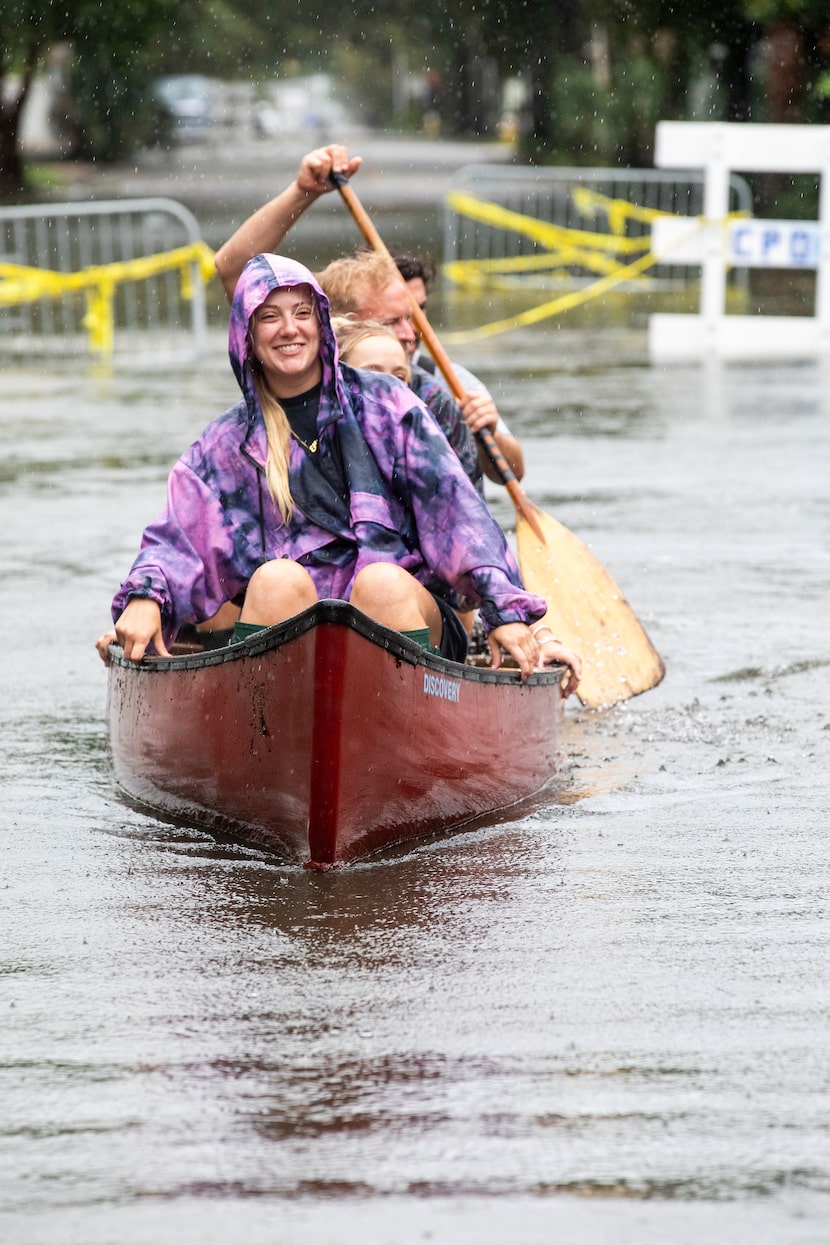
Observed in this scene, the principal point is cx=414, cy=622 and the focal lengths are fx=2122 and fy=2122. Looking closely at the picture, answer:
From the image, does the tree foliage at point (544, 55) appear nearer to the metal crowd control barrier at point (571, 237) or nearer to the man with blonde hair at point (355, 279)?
the metal crowd control barrier at point (571, 237)

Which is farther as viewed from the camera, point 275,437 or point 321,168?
point 321,168

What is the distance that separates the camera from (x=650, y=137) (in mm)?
35656

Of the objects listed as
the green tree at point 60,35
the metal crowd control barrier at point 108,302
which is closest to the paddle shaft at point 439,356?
the metal crowd control barrier at point 108,302

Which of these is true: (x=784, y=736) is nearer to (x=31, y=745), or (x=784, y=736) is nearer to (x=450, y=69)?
(x=31, y=745)

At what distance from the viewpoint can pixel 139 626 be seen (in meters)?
5.28

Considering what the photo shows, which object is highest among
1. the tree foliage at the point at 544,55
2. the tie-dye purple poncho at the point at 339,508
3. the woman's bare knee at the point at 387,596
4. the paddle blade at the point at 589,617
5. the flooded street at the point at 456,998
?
the tree foliage at the point at 544,55

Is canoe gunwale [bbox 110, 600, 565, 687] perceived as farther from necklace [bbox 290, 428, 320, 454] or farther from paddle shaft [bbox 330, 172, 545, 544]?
paddle shaft [bbox 330, 172, 545, 544]

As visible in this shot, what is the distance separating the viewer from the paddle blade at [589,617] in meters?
7.03

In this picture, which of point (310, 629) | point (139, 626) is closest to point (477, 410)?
point (139, 626)

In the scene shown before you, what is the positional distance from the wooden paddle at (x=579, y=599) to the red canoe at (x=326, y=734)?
4.56ft

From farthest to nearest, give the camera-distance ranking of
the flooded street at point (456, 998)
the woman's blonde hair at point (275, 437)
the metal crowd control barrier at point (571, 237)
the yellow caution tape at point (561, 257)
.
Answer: the metal crowd control barrier at point (571, 237) → the yellow caution tape at point (561, 257) → the woman's blonde hair at point (275, 437) → the flooded street at point (456, 998)

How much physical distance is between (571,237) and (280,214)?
18.4 metres

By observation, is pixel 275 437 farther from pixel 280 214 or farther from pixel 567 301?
pixel 567 301

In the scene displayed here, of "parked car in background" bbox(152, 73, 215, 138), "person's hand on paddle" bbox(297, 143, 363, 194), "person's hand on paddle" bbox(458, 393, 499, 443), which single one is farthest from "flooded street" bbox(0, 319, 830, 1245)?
"parked car in background" bbox(152, 73, 215, 138)
